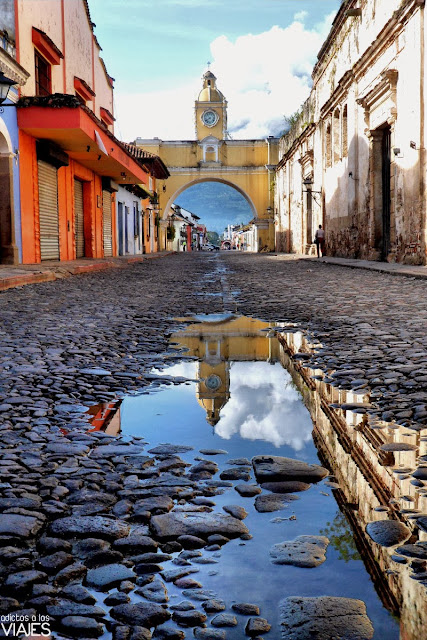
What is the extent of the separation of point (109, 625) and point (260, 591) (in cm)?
31

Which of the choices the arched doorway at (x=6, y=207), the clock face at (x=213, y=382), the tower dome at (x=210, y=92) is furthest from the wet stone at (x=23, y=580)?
the tower dome at (x=210, y=92)

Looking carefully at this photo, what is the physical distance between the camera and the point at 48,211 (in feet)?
54.2

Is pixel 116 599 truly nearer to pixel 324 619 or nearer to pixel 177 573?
pixel 177 573

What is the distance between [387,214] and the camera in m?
18.1

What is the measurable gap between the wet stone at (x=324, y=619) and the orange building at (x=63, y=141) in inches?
556

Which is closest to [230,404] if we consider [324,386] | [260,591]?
[324,386]

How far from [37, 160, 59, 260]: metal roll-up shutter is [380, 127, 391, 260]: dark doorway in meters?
9.06

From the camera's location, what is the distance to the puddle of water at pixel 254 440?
133cm

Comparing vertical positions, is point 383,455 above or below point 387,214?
below

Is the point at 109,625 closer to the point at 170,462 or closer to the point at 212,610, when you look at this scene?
the point at 212,610

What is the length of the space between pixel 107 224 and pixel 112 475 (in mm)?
23534

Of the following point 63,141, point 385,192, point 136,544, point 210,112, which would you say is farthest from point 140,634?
point 210,112

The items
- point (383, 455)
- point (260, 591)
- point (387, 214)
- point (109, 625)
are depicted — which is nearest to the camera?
point (109, 625)

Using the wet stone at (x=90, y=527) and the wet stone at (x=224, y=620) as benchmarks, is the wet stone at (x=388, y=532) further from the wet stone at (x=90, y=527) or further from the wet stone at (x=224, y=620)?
the wet stone at (x=90, y=527)
